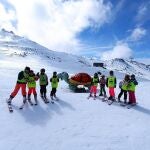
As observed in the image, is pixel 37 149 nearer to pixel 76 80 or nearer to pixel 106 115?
pixel 106 115

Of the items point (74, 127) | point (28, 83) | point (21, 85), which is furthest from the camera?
point (28, 83)

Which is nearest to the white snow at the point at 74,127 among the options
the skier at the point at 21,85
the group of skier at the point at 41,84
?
the skier at the point at 21,85

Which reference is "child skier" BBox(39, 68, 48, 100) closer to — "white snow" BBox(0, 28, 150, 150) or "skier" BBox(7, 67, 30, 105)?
"white snow" BBox(0, 28, 150, 150)

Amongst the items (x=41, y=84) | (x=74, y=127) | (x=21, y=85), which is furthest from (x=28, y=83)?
(x=74, y=127)

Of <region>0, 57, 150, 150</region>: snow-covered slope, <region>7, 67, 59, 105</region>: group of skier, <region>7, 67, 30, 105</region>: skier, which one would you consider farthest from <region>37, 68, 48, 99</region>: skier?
<region>7, 67, 30, 105</region>: skier

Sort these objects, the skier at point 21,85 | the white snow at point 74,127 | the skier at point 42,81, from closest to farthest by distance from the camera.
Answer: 1. the white snow at point 74,127
2. the skier at point 21,85
3. the skier at point 42,81

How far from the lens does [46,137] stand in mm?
12969

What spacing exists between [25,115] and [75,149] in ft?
14.9

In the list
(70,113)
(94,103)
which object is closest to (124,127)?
(70,113)

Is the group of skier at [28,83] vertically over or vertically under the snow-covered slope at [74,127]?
over

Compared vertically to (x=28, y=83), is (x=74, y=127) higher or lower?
lower

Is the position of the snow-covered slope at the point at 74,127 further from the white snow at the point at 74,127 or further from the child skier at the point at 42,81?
the child skier at the point at 42,81

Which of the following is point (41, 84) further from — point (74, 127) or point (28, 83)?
point (74, 127)

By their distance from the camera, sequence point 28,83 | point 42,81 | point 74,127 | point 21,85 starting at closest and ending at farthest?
point 74,127 < point 21,85 < point 28,83 < point 42,81
